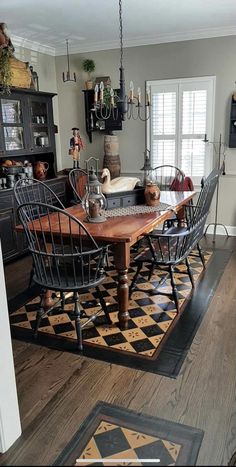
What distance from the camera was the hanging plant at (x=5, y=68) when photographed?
388 centimetres

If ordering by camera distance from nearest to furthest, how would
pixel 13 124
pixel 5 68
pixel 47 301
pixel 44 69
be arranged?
pixel 47 301
pixel 5 68
pixel 13 124
pixel 44 69

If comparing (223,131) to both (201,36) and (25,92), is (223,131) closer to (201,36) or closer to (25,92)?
(201,36)

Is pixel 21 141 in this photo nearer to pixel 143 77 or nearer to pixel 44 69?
pixel 44 69

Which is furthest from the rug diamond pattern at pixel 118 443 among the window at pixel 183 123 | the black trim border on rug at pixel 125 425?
the window at pixel 183 123

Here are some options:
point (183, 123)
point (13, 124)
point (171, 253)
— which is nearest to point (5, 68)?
point (13, 124)

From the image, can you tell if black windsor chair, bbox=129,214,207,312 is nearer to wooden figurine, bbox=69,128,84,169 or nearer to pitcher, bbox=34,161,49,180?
pitcher, bbox=34,161,49,180

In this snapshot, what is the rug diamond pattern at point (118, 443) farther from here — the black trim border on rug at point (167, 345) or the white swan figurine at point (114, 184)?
the white swan figurine at point (114, 184)

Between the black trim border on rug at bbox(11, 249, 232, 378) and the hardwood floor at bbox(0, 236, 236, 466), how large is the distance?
5 cm

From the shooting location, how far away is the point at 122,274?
102 inches

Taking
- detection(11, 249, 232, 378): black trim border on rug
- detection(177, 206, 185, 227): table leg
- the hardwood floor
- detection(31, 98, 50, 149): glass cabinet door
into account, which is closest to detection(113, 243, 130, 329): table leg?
detection(11, 249, 232, 378): black trim border on rug

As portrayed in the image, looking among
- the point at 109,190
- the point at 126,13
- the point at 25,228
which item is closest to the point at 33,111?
the point at 126,13

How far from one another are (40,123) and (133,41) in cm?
164

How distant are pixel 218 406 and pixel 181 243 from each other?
4.65 feet

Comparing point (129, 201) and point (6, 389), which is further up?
point (129, 201)
